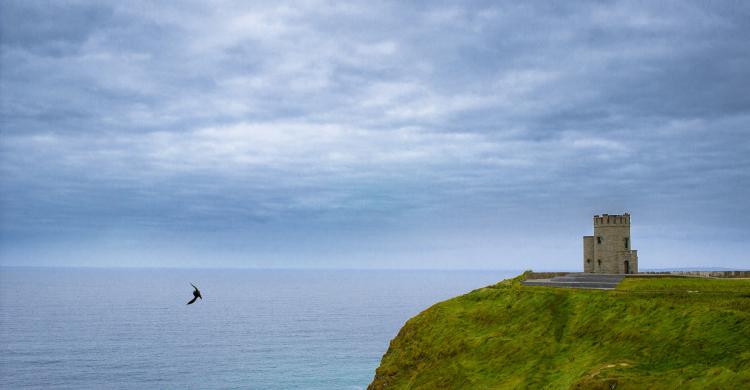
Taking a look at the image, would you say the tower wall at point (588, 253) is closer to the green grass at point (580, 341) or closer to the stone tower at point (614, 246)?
the stone tower at point (614, 246)

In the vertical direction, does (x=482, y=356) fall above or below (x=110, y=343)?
above

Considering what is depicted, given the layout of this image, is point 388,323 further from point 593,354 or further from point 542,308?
point 593,354

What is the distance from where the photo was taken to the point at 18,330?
121 m

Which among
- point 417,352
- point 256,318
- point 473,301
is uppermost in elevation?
point 473,301

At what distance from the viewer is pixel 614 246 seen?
75.1 m

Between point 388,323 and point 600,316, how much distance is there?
112287 millimetres

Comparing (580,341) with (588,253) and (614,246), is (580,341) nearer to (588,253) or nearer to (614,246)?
(614,246)

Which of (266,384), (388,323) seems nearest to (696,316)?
(266,384)

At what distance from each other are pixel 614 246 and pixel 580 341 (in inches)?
1712

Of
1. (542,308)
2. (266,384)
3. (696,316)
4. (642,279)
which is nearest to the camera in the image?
(696,316)

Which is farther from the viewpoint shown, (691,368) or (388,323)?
(388,323)

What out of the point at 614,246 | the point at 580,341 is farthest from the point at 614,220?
the point at 580,341

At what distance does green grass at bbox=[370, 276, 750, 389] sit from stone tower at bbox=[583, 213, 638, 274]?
23.7 meters

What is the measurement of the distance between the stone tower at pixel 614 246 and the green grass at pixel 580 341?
23.7 meters
